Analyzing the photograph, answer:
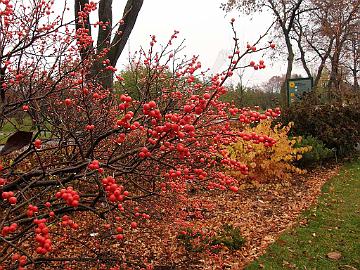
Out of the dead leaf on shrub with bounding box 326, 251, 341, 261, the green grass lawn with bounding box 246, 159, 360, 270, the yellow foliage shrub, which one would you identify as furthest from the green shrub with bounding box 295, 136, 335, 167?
the dead leaf on shrub with bounding box 326, 251, 341, 261

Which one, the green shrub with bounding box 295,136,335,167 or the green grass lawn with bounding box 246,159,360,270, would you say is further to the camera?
the green shrub with bounding box 295,136,335,167

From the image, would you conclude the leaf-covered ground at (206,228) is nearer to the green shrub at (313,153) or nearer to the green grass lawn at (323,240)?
the green grass lawn at (323,240)

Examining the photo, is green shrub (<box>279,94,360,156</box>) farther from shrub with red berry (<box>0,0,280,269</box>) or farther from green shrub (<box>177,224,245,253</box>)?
shrub with red berry (<box>0,0,280,269</box>)

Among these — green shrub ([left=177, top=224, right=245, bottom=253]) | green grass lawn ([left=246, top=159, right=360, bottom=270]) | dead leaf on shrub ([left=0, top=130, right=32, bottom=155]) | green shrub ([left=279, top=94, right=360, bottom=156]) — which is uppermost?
dead leaf on shrub ([left=0, top=130, right=32, bottom=155])

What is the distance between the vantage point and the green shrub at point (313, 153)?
325 inches

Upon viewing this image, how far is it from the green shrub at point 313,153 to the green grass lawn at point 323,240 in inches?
70.7

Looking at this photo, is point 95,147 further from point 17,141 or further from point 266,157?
point 266,157

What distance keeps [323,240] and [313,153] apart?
3967 millimetres

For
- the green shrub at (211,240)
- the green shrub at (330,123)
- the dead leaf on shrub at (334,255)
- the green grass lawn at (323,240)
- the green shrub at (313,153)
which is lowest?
the dead leaf on shrub at (334,255)

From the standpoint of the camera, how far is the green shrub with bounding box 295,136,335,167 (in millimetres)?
8252

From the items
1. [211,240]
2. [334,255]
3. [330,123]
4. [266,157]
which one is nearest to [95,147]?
[211,240]

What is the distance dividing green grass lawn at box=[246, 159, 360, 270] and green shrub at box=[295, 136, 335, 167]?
180cm

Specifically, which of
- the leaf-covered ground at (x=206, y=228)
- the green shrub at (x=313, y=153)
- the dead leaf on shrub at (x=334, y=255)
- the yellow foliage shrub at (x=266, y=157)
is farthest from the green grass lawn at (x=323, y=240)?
the green shrub at (x=313, y=153)

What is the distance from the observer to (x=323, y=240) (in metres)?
4.61
